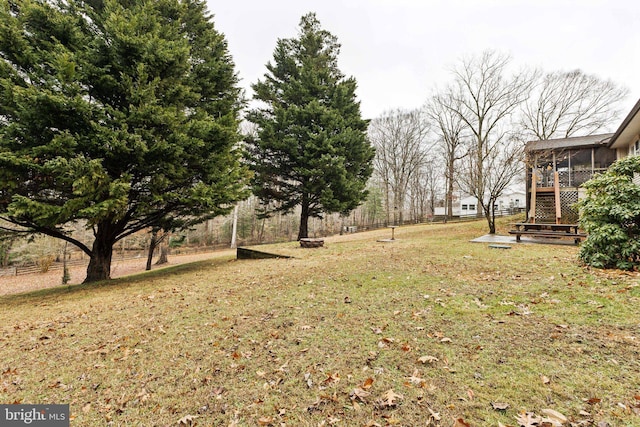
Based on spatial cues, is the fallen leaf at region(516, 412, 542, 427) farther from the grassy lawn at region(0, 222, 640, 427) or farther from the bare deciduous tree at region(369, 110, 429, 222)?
the bare deciduous tree at region(369, 110, 429, 222)

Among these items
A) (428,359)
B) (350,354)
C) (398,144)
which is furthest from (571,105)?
(350,354)

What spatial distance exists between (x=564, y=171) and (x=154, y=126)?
23825 millimetres

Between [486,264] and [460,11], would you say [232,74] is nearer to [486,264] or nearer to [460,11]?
[486,264]

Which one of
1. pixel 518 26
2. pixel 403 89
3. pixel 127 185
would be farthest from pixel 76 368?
pixel 403 89

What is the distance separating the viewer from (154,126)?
7297 millimetres

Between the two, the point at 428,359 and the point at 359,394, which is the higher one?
the point at 428,359

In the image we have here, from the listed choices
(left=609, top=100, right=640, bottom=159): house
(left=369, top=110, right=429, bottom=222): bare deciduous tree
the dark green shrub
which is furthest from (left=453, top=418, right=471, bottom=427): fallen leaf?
(left=369, top=110, right=429, bottom=222): bare deciduous tree

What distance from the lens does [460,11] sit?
16812 mm

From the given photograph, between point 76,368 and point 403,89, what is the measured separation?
43158 mm

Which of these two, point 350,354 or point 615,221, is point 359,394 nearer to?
point 350,354

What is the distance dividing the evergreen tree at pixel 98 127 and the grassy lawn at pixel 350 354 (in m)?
2.85

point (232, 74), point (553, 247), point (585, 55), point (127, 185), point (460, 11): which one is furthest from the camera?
point (585, 55)

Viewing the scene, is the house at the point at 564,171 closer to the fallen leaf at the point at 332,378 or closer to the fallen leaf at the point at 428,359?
the fallen leaf at the point at 428,359

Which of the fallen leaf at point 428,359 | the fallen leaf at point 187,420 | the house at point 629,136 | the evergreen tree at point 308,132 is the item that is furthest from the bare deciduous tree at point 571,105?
the fallen leaf at point 187,420
